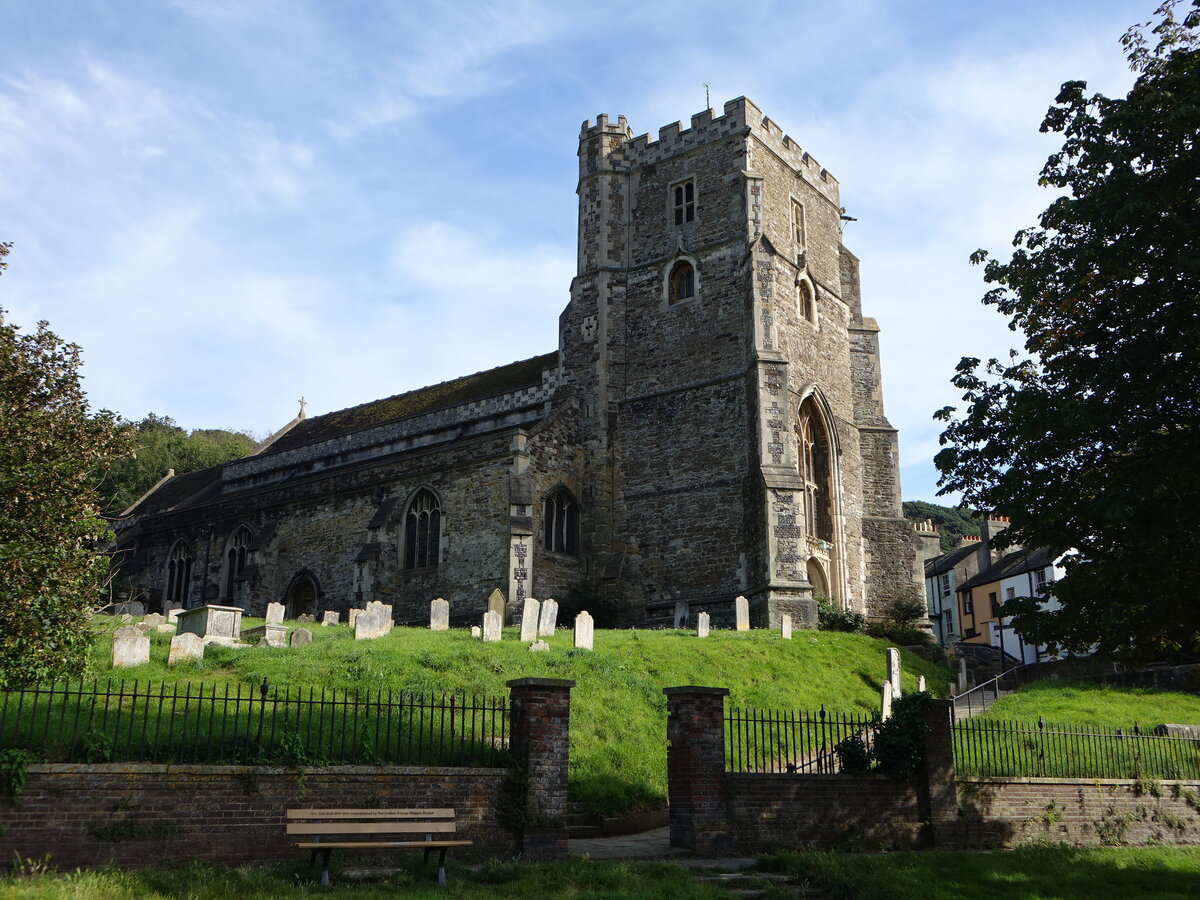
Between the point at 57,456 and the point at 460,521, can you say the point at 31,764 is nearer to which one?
the point at 57,456

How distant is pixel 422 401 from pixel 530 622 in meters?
19.6

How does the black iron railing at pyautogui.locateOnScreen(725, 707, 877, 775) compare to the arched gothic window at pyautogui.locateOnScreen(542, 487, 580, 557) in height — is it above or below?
below

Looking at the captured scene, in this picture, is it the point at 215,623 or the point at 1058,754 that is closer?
the point at 1058,754

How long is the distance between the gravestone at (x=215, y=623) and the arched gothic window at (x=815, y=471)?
1680 centimetres

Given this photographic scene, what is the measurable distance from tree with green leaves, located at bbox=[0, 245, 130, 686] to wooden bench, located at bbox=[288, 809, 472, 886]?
4347 millimetres

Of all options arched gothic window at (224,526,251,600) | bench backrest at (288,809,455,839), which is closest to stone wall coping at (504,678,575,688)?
bench backrest at (288,809,455,839)

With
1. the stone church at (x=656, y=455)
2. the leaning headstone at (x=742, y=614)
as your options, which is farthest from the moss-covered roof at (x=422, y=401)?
the leaning headstone at (x=742, y=614)

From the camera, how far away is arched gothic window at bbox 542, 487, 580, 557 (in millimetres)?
30984

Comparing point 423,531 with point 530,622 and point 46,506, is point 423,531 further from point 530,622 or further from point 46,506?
point 46,506

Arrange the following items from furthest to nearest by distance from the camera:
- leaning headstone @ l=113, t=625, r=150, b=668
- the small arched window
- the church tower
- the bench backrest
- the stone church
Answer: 1. the small arched window
2. the church tower
3. the stone church
4. leaning headstone @ l=113, t=625, r=150, b=668
5. the bench backrest

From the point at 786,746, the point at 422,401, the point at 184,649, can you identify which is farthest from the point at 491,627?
the point at 422,401

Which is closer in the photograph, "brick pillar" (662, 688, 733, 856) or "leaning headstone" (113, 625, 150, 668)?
"brick pillar" (662, 688, 733, 856)

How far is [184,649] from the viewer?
17859 millimetres

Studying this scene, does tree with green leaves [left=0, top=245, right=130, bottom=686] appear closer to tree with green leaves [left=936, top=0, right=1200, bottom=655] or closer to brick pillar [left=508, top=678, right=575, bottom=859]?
brick pillar [left=508, top=678, right=575, bottom=859]
